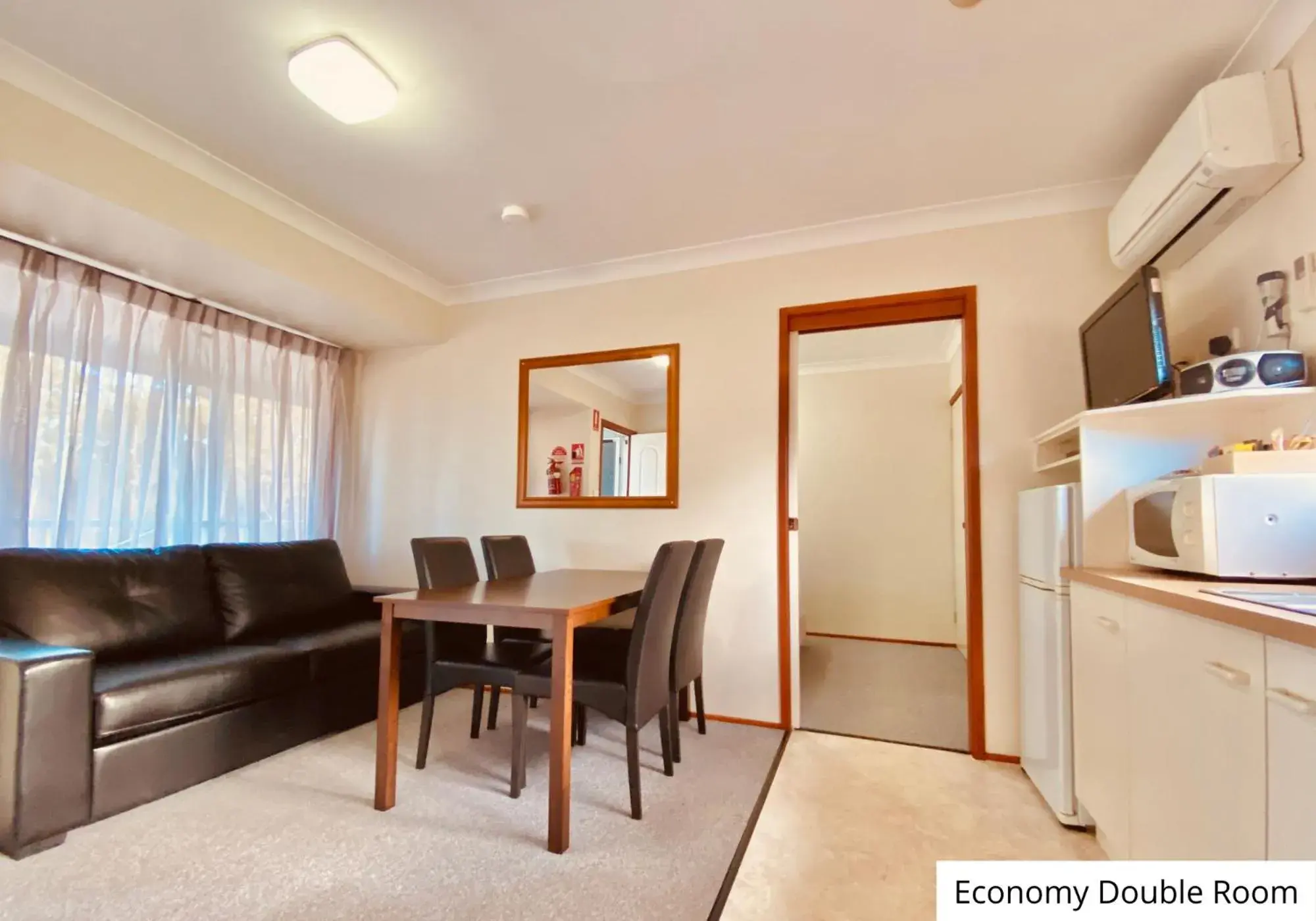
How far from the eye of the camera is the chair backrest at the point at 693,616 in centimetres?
230

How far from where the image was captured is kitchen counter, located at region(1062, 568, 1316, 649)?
0.91m

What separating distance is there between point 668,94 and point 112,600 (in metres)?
2.88

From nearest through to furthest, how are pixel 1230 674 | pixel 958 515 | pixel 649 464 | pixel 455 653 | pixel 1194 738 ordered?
1. pixel 1230 674
2. pixel 1194 738
3. pixel 455 653
4. pixel 649 464
5. pixel 958 515

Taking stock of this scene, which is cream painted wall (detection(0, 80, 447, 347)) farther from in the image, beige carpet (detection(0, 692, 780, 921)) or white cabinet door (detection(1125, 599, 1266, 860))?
white cabinet door (detection(1125, 599, 1266, 860))

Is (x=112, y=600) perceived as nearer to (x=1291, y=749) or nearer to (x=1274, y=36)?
(x=1291, y=749)

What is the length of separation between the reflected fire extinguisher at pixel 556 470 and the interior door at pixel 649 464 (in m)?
0.46

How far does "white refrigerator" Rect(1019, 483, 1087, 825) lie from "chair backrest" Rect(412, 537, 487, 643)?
2.07 meters

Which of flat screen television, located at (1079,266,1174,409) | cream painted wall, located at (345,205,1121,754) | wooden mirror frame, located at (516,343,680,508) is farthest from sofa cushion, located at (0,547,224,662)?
flat screen television, located at (1079,266,1174,409)

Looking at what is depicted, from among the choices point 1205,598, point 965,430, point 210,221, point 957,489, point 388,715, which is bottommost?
point 388,715

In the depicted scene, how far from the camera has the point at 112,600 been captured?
233 cm

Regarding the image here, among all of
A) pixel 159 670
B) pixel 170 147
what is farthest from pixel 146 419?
pixel 159 670

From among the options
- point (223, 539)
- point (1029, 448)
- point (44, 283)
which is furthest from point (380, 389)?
point (1029, 448)

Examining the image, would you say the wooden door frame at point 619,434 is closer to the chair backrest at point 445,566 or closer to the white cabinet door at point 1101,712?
the chair backrest at point 445,566

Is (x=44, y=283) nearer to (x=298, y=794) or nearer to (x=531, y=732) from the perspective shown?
(x=298, y=794)
